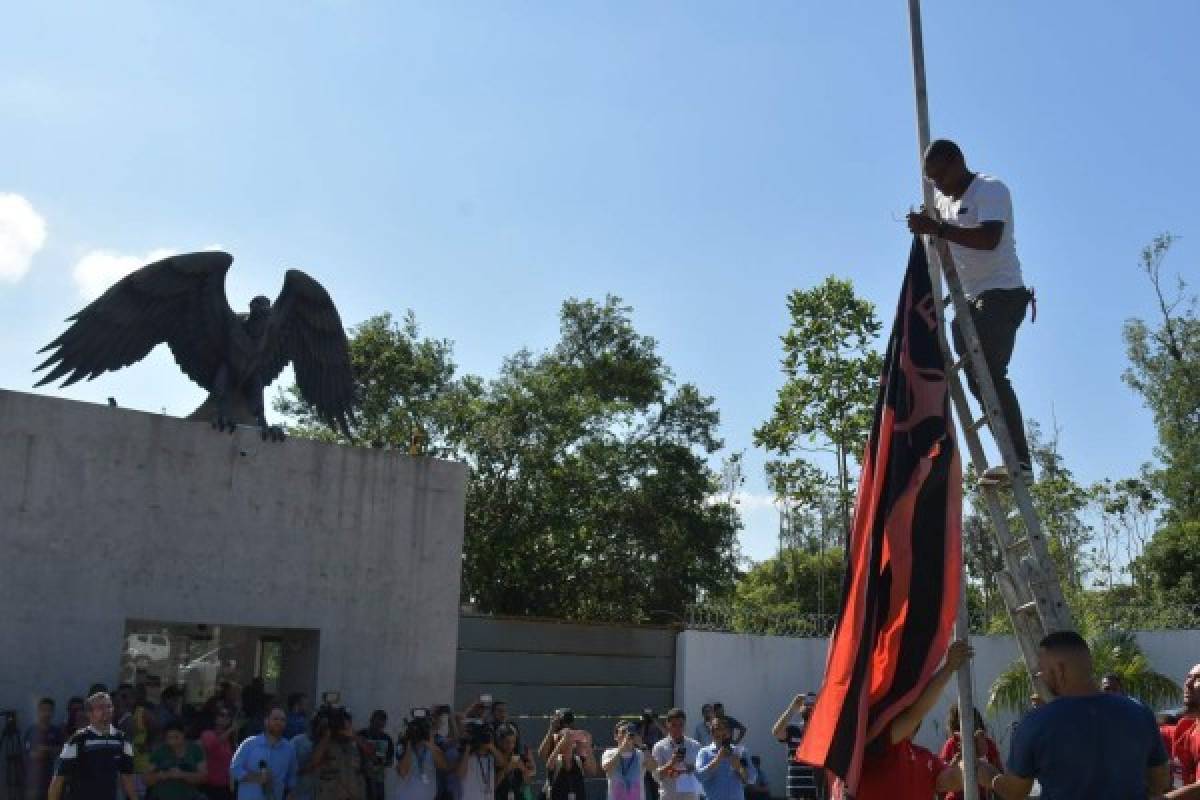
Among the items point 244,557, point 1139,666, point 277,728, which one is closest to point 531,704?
point 244,557

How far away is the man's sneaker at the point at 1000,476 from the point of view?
14.8 ft

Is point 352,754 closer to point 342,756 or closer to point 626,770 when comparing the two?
point 342,756

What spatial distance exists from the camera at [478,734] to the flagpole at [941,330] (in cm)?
820

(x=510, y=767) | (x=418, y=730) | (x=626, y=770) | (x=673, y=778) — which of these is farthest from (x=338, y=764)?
(x=673, y=778)

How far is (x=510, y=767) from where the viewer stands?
12.9 meters

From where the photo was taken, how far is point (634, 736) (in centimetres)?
1205

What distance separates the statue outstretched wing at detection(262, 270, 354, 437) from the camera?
1492 cm

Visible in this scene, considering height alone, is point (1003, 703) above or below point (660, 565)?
below

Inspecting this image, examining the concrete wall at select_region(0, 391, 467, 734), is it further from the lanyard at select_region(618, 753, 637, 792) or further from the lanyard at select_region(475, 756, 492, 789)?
the lanyard at select_region(618, 753, 637, 792)

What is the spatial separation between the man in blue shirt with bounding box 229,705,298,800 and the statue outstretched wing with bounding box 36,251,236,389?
172 inches

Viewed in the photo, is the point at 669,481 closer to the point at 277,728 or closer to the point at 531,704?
the point at 531,704

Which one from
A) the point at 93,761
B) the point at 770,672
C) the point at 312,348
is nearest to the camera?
the point at 93,761

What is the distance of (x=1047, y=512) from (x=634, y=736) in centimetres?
1828

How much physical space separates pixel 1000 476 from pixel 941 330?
1.92ft
